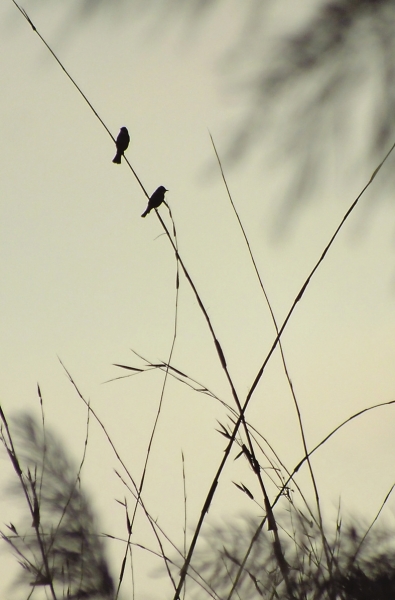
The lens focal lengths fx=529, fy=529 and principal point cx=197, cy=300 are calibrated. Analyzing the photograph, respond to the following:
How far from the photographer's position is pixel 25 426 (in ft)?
2.98

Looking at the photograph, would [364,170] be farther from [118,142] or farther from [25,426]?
[25,426]

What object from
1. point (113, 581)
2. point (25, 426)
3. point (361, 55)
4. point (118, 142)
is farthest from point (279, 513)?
point (361, 55)

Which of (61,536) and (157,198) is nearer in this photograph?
(157,198)

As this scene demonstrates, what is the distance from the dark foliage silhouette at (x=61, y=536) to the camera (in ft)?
2.19

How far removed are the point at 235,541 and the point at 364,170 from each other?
0.74 meters

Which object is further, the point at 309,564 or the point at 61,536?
the point at 61,536

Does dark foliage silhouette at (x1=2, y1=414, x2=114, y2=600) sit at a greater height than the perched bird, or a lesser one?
lesser

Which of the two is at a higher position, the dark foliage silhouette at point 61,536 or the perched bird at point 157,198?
the perched bird at point 157,198

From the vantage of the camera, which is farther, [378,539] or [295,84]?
[295,84]

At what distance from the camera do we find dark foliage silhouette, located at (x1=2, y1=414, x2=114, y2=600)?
67cm

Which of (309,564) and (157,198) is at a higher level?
(157,198)

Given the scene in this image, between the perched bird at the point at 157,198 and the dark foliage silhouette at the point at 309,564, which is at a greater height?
the perched bird at the point at 157,198

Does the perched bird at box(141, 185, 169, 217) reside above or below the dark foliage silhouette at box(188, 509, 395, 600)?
above

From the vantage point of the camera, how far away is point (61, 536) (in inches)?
30.1
